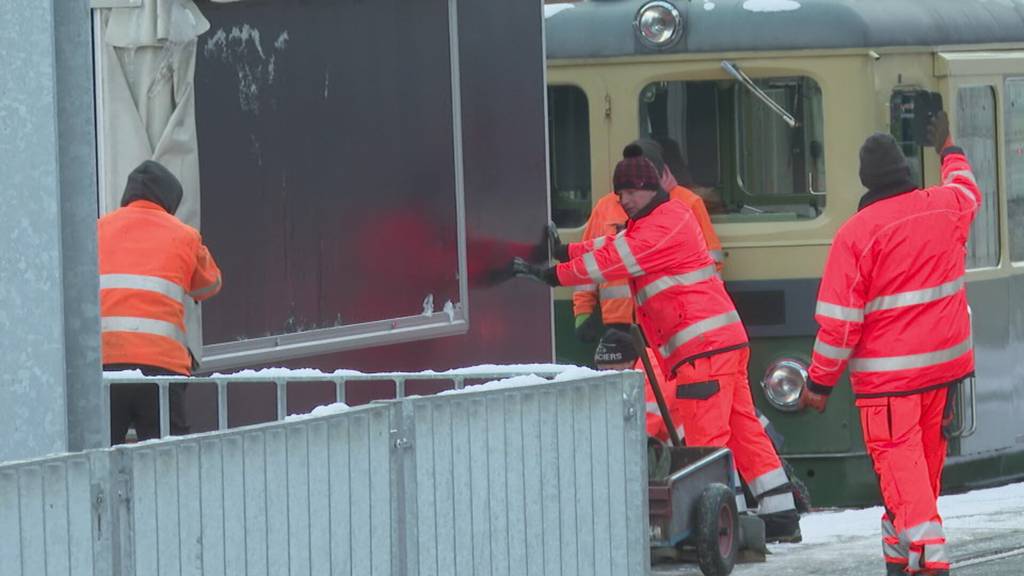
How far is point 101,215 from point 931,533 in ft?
9.30

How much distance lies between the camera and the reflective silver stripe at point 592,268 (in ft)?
28.7

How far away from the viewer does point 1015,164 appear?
428 inches

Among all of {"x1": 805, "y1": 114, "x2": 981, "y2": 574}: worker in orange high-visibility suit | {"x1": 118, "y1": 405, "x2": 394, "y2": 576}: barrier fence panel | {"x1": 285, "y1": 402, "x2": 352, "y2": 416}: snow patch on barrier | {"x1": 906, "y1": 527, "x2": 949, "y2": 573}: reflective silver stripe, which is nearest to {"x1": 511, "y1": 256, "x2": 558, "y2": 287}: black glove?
{"x1": 805, "y1": 114, "x2": 981, "y2": 574}: worker in orange high-visibility suit

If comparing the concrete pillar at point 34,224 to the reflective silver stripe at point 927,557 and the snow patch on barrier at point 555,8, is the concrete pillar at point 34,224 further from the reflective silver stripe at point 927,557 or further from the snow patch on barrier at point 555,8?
the snow patch on barrier at point 555,8

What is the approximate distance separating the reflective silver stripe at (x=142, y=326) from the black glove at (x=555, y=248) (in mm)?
2338

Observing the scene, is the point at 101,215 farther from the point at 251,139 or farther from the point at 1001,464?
the point at 1001,464

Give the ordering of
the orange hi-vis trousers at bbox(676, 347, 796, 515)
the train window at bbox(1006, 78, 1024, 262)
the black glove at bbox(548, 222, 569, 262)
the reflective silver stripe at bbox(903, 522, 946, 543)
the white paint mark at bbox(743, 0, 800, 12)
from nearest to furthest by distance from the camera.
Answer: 1. the reflective silver stripe at bbox(903, 522, 946, 543)
2. the orange hi-vis trousers at bbox(676, 347, 796, 515)
3. the black glove at bbox(548, 222, 569, 262)
4. the white paint mark at bbox(743, 0, 800, 12)
5. the train window at bbox(1006, 78, 1024, 262)

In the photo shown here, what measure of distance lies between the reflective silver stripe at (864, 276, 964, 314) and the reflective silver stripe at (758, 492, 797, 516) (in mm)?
1240

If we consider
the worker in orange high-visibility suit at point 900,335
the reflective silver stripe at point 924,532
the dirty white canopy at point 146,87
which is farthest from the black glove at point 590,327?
the dirty white canopy at point 146,87

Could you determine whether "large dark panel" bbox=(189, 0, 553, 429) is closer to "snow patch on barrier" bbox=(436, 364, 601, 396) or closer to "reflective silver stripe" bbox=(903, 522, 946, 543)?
"reflective silver stripe" bbox=(903, 522, 946, 543)

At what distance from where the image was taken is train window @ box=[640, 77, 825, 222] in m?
10.2

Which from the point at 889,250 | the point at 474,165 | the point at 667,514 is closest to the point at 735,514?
the point at 667,514

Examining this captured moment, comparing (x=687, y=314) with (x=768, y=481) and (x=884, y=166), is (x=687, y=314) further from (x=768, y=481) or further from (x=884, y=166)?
(x=884, y=166)

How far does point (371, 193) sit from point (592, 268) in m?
1.13
